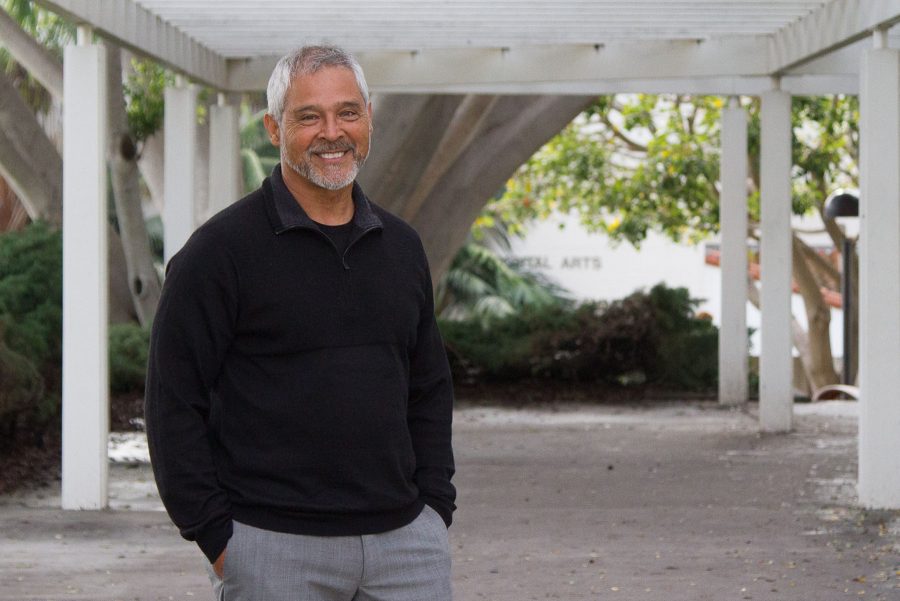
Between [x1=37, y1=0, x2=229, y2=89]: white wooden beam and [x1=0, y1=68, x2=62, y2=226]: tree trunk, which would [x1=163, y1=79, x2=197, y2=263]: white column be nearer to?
[x1=37, y1=0, x2=229, y2=89]: white wooden beam

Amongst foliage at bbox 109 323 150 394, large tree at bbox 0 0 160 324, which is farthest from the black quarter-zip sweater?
large tree at bbox 0 0 160 324

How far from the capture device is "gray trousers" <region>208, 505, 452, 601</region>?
3.12 metres

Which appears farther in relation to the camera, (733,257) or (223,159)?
(733,257)

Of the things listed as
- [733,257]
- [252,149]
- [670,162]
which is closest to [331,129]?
[733,257]

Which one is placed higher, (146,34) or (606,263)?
(146,34)

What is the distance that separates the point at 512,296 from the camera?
41.8 metres

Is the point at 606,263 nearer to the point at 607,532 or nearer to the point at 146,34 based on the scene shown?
the point at 146,34

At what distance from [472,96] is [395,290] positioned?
1429cm

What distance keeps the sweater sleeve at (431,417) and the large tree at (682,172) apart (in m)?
18.4

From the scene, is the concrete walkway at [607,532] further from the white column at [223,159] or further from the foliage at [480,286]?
the foliage at [480,286]

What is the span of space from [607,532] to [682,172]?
14157 mm

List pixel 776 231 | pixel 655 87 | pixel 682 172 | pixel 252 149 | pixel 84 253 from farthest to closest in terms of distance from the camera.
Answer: pixel 252 149 < pixel 682 172 < pixel 655 87 < pixel 776 231 < pixel 84 253

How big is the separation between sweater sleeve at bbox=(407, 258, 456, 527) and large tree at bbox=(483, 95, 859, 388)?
18.4m

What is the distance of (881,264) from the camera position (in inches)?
380
